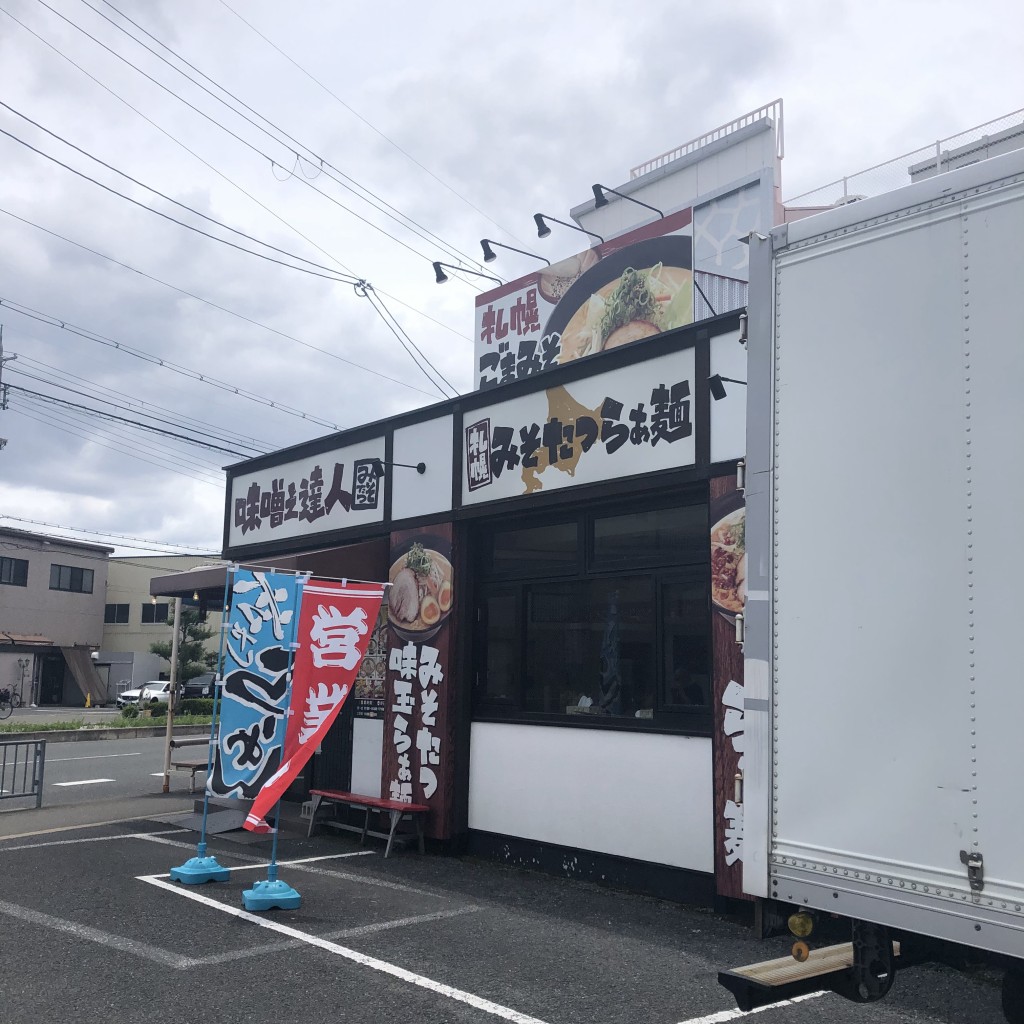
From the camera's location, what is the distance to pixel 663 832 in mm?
7578

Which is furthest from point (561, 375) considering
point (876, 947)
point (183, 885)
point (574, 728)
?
point (876, 947)

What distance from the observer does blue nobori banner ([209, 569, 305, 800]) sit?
749 centimetres

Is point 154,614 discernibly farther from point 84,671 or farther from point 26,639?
point 26,639

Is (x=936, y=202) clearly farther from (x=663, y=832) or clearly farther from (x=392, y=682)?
(x=392, y=682)

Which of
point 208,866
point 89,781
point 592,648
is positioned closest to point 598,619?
point 592,648

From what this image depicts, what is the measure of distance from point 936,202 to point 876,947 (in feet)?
8.28

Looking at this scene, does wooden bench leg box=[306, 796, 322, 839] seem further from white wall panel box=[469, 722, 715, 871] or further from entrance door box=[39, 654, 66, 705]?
entrance door box=[39, 654, 66, 705]

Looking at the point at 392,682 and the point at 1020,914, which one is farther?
the point at 392,682

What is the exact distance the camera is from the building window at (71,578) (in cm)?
4631

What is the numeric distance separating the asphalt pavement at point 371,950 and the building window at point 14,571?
3933 centimetres

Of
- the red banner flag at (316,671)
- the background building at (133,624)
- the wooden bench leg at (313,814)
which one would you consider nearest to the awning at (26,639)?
the background building at (133,624)

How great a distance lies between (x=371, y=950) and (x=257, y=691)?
2323mm

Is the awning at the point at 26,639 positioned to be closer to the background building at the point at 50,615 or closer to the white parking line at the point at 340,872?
the background building at the point at 50,615

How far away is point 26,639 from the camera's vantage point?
44.1 m
